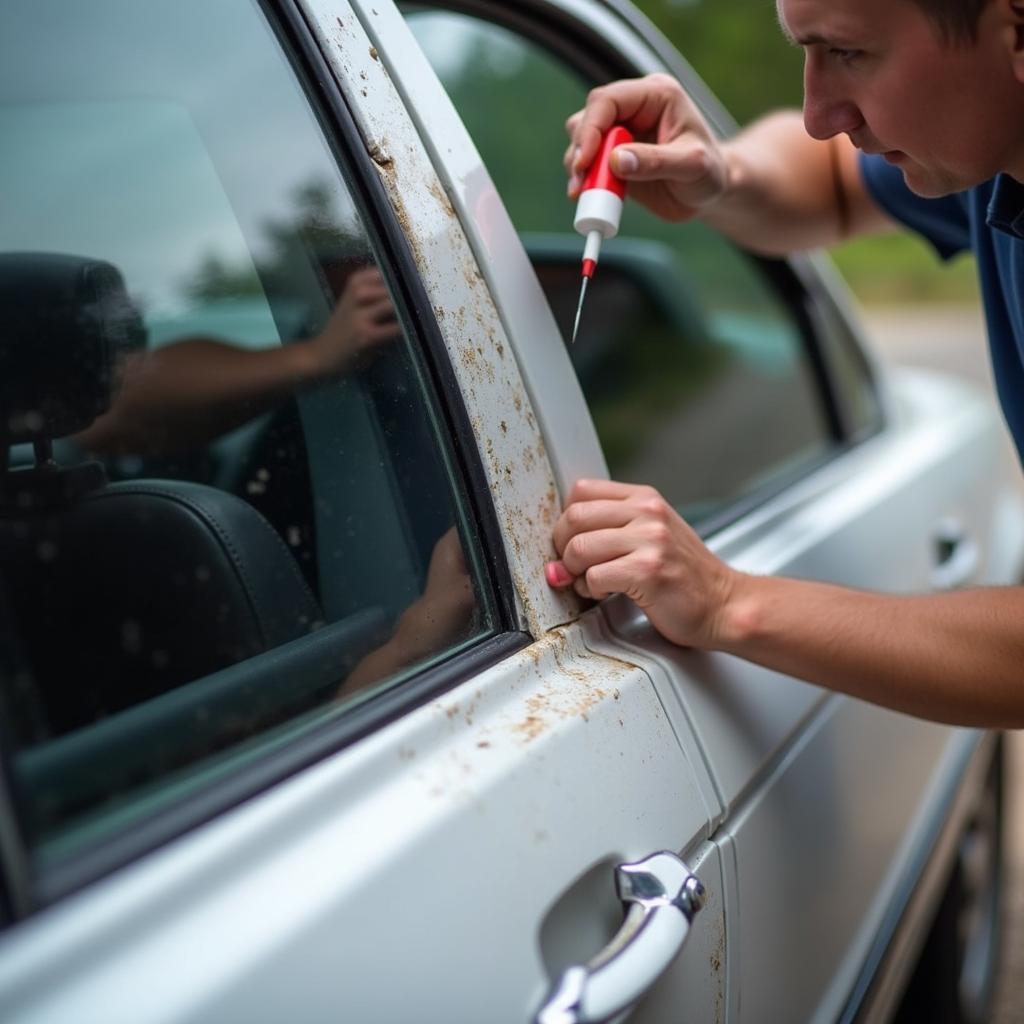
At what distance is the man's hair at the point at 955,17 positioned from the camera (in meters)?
1.10

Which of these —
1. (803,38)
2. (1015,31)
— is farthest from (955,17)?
(803,38)

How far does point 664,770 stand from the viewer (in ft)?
3.75

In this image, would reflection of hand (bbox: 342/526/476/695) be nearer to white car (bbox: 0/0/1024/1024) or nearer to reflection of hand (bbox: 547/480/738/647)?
white car (bbox: 0/0/1024/1024)

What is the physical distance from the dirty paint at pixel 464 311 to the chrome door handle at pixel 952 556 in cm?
123

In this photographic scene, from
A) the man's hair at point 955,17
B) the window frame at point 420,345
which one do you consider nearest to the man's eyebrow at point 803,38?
the man's hair at point 955,17

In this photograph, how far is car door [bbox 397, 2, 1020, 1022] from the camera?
1323mm

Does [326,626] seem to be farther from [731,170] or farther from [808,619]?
[731,170]

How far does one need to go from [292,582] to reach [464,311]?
1.12 feet

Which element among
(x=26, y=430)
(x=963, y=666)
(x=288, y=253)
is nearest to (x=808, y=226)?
(x=963, y=666)

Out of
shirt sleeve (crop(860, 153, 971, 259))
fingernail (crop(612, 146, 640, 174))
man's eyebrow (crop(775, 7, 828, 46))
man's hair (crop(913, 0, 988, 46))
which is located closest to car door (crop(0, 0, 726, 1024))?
fingernail (crop(612, 146, 640, 174))

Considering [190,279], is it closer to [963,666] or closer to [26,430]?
[26,430]

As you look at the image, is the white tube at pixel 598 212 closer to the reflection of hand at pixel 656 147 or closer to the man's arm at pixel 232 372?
the reflection of hand at pixel 656 147

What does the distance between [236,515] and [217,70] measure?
459 millimetres

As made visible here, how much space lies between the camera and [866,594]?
1.33m
